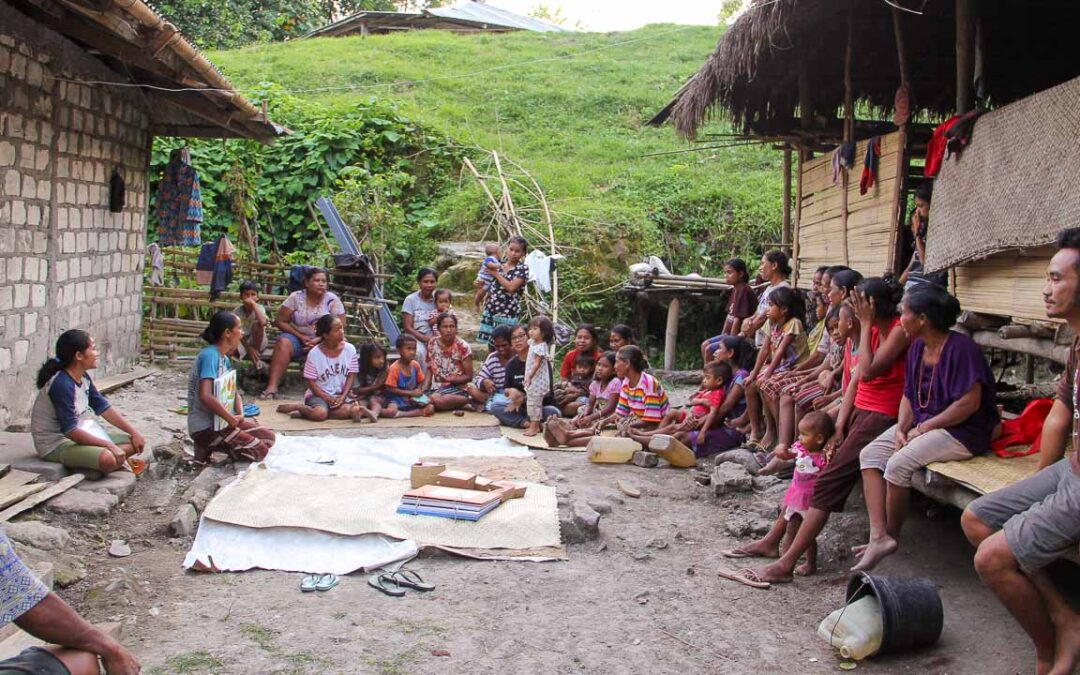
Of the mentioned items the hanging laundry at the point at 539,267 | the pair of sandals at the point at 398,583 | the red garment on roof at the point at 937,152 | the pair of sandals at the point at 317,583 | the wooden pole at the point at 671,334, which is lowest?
the pair of sandals at the point at 317,583

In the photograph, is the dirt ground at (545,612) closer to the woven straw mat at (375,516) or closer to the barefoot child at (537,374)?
the woven straw mat at (375,516)

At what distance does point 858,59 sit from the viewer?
29.8ft

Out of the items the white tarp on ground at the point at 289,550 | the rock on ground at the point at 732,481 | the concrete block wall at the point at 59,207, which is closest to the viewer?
the white tarp on ground at the point at 289,550

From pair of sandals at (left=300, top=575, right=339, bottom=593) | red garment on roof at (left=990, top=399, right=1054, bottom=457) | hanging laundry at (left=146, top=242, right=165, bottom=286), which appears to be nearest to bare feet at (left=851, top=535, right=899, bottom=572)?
red garment on roof at (left=990, top=399, right=1054, bottom=457)

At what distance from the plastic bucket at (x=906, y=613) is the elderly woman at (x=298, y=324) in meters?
7.29

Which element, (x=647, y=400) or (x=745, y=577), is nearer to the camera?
(x=745, y=577)

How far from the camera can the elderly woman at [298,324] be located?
10.2 m

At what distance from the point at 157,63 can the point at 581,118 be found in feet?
44.0

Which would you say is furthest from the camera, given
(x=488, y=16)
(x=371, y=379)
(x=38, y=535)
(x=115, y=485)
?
(x=488, y=16)

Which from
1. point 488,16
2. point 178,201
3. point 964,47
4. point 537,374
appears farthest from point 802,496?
point 488,16

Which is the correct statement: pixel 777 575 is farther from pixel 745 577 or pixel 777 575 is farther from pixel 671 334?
pixel 671 334

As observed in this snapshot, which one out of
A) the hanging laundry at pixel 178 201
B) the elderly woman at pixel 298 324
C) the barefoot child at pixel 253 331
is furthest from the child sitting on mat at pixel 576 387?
the hanging laundry at pixel 178 201

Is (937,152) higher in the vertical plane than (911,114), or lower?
lower

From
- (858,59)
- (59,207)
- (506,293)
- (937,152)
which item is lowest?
(506,293)
